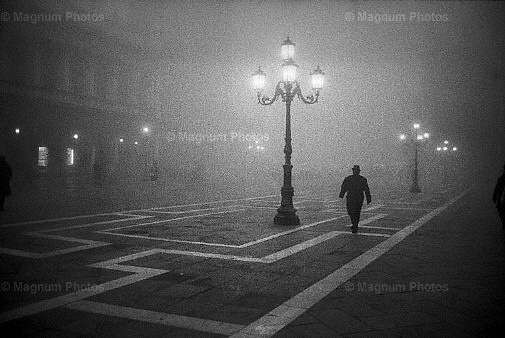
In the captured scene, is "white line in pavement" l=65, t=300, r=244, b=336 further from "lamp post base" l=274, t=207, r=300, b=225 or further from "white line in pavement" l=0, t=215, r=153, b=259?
"lamp post base" l=274, t=207, r=300, b=225

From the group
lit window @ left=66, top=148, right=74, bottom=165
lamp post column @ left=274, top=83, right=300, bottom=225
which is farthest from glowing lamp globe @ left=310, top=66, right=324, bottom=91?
lit window @ left=66, top=148, right=74, bottom=165

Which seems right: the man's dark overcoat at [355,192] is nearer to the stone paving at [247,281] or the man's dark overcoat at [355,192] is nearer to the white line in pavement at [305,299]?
the stone paving at [247,281]

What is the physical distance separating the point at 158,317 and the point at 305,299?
5.90 feet

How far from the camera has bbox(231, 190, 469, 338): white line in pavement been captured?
13.4ft

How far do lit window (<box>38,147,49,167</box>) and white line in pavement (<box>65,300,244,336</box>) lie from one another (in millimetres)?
25279

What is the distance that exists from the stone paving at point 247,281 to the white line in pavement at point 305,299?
16 millimetres

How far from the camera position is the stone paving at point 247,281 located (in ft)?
13.8

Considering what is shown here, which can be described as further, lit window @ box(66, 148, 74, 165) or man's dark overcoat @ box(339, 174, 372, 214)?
lit window @ box(66, 148, 74, 165)

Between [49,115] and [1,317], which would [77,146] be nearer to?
[49,115]

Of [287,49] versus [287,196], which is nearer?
[287,49]

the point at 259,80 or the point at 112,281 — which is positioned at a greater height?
the point at 259,80

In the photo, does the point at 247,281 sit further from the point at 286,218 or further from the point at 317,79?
the point at 317,79

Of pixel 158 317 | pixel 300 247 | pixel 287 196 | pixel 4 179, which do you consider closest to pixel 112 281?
pixel 158 317

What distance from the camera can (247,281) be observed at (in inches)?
Result: 229
